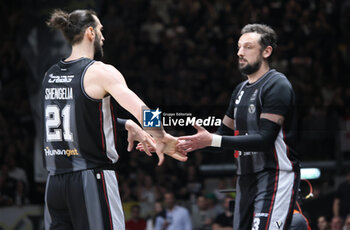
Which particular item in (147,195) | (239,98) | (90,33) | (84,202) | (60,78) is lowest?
(147,195)

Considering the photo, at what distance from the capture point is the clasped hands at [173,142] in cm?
449

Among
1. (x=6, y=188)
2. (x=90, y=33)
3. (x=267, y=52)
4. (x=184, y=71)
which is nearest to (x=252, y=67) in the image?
(x=267, y=52)

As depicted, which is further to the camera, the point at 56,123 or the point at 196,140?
the point at 196,140

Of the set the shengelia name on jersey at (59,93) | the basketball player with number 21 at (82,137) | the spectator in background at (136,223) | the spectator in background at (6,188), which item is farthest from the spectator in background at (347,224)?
the shengelia name on jersey at (59,93)

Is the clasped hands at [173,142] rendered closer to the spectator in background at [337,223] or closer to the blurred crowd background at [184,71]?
the blurred crowd background at [184,71]

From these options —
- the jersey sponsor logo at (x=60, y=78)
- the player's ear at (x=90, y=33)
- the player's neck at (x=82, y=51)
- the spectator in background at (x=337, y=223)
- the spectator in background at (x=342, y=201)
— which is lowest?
the spectator in background at (x=337, y=223)

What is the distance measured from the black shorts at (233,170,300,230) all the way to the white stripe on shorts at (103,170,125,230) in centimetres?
107

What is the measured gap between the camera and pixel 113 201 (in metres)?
4.41

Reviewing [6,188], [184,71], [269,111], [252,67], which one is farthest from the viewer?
[184,71]

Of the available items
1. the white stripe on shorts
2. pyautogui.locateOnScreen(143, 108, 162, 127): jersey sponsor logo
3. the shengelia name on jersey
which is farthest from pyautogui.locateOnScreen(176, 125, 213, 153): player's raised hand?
the shengelia name on jersey

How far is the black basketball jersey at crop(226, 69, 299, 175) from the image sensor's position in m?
4.82

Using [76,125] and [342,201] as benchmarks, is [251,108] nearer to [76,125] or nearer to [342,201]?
[76,125]

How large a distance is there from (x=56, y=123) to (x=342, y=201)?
689 cm

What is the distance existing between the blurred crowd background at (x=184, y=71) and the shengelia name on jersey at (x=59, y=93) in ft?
17.9
